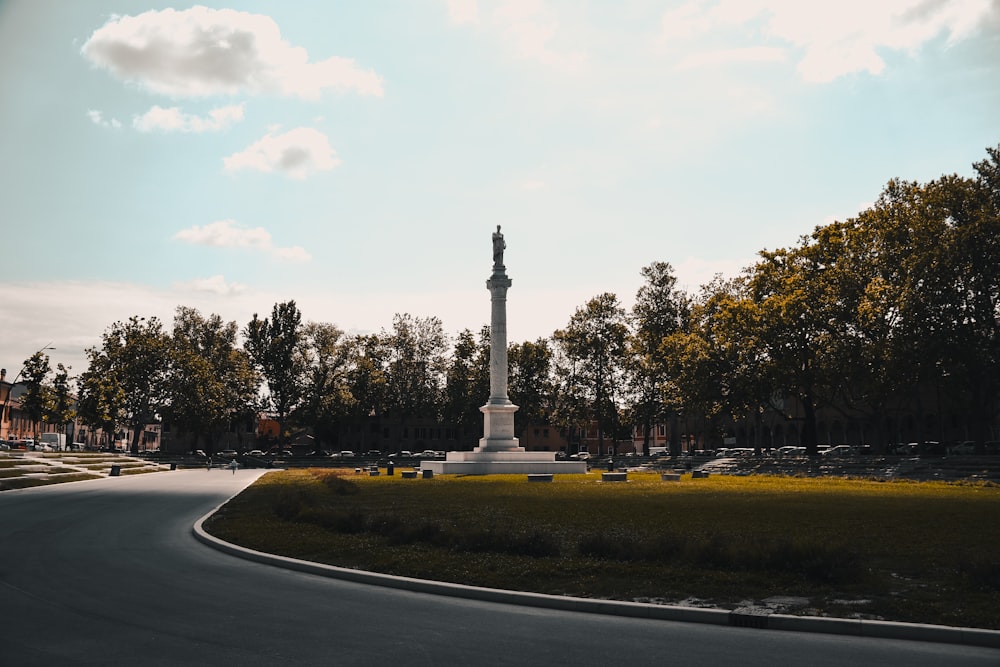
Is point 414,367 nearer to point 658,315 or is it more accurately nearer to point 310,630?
point 658,315

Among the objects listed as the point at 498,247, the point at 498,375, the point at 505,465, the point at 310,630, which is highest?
the point at 498,247

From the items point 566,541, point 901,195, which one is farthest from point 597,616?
point 901,195

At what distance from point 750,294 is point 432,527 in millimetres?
57116

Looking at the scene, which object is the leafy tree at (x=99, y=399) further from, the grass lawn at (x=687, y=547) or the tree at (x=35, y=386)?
the grass lawn at (x=687, y=547)

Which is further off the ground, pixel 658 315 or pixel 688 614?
pixel 658 315

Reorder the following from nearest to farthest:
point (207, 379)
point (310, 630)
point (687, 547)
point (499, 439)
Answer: point (310, 630), point (687, 547), point (499, 439), point (207, 379)

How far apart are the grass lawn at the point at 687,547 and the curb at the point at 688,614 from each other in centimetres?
44

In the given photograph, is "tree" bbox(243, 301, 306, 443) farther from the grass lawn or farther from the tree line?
the grass lawn

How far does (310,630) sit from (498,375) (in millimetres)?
50778

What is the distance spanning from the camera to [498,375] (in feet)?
198

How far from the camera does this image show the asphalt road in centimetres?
855

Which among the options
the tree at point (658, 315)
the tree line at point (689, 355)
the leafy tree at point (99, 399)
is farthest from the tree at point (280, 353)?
the tree at point (658, 315)

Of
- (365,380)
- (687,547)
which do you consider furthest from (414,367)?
(687,547)

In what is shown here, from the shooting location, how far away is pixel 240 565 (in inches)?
590
